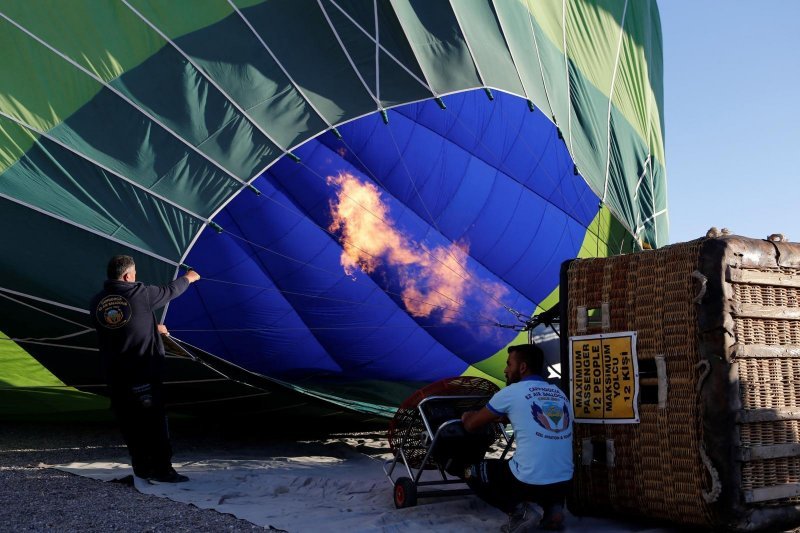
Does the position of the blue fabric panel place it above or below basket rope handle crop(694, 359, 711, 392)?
above

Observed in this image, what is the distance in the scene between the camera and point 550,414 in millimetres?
2752

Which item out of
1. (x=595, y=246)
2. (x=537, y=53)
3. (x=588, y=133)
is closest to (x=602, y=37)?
(x=588, y=133)

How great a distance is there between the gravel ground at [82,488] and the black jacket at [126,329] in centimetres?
48

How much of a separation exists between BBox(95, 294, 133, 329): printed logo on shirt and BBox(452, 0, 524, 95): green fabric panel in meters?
2.45

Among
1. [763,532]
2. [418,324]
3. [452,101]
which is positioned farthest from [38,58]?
[763,532]

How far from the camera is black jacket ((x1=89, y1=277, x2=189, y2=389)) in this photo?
354cm

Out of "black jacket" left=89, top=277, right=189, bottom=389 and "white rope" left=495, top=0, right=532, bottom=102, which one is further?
"white rope" left=495, top=0, right=532, bottom=102

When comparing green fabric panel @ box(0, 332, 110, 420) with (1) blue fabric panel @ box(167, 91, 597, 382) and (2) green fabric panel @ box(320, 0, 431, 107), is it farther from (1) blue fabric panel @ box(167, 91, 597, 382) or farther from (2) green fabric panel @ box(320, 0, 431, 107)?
(2) green fabric panel @ box(320, 0, 431, 107)

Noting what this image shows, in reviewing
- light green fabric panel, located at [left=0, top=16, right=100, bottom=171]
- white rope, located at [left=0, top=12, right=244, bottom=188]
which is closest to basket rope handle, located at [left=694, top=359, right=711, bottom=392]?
white rope, located at [left=0, top=12, right=244, bottom=188]

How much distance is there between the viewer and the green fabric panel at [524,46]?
505cm

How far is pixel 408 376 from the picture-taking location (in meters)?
5.14

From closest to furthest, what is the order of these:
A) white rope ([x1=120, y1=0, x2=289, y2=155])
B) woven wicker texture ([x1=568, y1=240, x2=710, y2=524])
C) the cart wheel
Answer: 1. woven wicker texture ([x1=568, y1=240, x2=710, y2=524])
2. the cart wheel
3. white rope ([x1=120, y1=0, x2=289, y2=155])

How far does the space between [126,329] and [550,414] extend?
1.85 meters

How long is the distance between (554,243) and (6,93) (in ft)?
11.3
